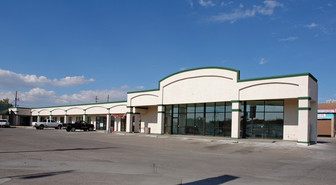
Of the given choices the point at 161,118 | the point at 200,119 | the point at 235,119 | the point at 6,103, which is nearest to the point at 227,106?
the point at 235,119

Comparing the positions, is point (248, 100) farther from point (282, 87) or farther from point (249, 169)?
point (249, 169)

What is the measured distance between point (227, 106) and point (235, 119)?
2.99m

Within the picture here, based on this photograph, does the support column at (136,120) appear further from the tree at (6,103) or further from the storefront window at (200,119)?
the tree at (6,103)

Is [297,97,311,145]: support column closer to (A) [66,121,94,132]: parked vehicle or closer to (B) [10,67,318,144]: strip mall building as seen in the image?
(B) [10,67,318,144]: strip mall building

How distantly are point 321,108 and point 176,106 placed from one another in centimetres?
2347

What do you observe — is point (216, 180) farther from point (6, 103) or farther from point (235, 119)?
point (6, 103)

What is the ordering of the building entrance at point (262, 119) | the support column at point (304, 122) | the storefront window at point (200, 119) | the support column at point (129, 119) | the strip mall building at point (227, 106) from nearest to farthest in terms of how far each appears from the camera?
1. the support column at point (304, 122)
2. the strip mall building at point (227, 106)
3. the building entrance at point (262, 119)
4. the storefront window at point (200, 119)
5. the support column at point (129, 119)

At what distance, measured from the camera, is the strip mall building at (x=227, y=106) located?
23.9m

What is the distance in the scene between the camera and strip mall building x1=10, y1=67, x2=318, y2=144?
23.9 m

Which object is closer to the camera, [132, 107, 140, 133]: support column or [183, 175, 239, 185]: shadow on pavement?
[183, 175, 239, 185]: shadow on pavement

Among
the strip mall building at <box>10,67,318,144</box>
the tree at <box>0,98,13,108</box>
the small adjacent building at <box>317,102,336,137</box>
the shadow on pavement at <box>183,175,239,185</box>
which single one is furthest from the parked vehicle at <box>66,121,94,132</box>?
the tree at <box>0,98,13,108</box>

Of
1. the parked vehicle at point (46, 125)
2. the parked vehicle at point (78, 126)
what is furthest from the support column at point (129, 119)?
the parked vehicle at point (46, 125)

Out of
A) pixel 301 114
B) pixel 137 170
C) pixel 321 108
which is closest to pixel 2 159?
pixel 137 170

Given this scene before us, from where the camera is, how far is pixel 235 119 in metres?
26.6
